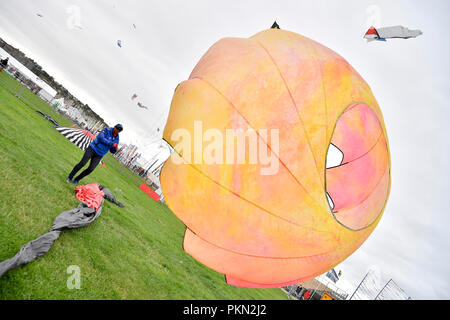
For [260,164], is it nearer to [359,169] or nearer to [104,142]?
[359,169]

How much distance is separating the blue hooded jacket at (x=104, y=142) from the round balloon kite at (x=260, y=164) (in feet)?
13.6

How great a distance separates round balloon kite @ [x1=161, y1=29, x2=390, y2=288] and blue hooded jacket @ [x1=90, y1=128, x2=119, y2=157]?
4.15 m

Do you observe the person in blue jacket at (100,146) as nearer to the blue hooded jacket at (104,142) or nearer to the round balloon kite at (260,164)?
the blue hooded jacket at (104,142)

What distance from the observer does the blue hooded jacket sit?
5.51 m

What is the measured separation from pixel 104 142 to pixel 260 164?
4.89 metres

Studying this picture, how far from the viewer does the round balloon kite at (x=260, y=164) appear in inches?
74.6

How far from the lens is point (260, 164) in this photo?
1.92 metres

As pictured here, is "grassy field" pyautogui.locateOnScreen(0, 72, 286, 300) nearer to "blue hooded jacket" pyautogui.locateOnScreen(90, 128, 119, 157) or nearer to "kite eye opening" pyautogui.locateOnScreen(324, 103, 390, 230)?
"blue hooded jacket" pyautogui.locateOnScreen(90, 128, 119, 157)

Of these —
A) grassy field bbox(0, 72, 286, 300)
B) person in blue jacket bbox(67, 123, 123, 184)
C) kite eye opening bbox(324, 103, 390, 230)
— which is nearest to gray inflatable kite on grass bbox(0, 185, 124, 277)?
grassy field bbox(0, 72, 286, 300)

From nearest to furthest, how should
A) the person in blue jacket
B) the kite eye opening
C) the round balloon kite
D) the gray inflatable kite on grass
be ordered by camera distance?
the round balloon kite → the kite eye opening → the gray inflatable kite on grass → the person in blue jacket

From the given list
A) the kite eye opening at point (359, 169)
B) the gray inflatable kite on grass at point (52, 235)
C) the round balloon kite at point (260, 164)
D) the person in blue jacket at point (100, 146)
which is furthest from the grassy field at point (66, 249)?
the kite eye opening at point (359, 169)
